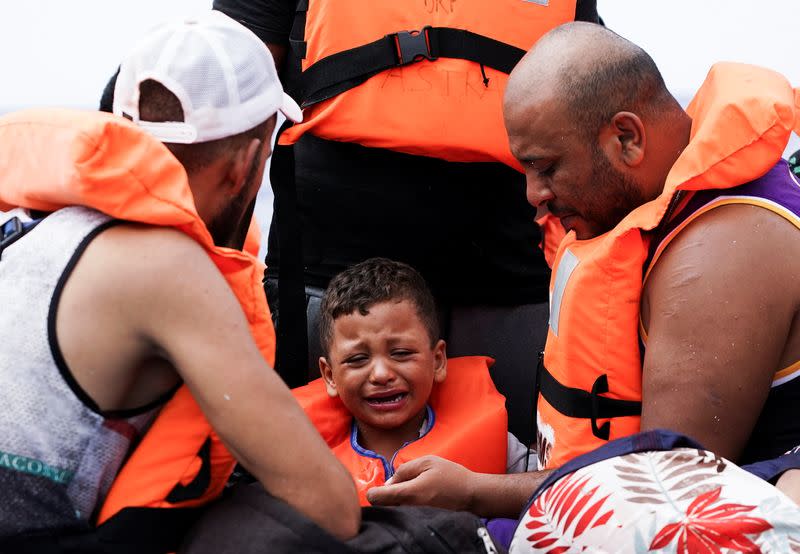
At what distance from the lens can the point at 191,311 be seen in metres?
1.49

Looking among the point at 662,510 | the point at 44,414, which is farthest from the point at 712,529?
the point at 44,414

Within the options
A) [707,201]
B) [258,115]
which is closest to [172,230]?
[258,115]

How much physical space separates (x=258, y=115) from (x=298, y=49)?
83 cm

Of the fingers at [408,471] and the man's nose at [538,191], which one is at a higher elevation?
the man's nose at [538,191]

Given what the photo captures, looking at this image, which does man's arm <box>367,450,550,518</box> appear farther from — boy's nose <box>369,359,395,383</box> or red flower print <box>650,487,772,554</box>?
red flower print <box>650,487,772,554</box>

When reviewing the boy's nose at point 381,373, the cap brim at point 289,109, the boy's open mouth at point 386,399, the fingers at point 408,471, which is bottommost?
the boy's open mouth at point 386,399

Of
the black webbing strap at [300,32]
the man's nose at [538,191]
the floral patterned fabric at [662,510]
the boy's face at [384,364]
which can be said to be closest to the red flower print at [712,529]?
the floral patterned fabric at [662,510]

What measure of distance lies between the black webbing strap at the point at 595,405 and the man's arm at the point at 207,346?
0.68 meters

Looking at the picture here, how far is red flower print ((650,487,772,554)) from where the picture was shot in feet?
4.74

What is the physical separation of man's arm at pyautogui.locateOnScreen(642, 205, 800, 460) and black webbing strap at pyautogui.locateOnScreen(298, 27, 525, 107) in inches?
33.1

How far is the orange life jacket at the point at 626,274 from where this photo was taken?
194 cm

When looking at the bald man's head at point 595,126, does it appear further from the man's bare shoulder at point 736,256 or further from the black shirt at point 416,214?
the black shirt at point 416,214

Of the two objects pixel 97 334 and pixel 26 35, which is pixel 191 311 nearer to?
pixel 97 334

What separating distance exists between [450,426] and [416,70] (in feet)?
2.92
